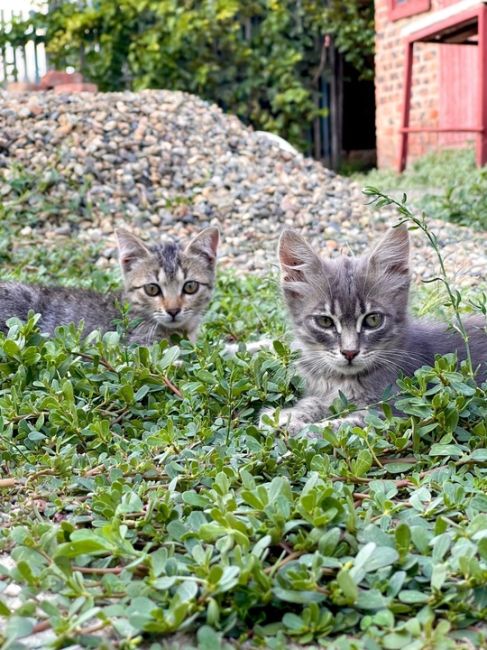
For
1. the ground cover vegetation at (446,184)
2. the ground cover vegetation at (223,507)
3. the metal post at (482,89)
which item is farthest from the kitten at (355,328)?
the metal post at (482,89)

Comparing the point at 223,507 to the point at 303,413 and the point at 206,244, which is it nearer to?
the point at 303,413

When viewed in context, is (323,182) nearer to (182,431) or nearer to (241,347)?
(241,347)

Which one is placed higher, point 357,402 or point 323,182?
point 323,182

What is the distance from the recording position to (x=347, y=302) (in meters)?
3.55

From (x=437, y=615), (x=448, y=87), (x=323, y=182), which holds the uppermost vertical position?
(x=448, y=87)

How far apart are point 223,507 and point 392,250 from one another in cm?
171

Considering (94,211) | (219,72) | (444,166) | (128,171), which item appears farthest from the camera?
(219,72)

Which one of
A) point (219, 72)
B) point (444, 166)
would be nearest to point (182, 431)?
point (444, 166)

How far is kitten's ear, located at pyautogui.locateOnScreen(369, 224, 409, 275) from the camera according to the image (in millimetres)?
3664

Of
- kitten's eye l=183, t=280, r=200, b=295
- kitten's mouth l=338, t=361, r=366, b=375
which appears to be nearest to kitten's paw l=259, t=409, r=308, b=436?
kitten's mouth l=338, t=361, r=366, b=375

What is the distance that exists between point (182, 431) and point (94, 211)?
5.65 metres

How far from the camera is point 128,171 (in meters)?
9.12

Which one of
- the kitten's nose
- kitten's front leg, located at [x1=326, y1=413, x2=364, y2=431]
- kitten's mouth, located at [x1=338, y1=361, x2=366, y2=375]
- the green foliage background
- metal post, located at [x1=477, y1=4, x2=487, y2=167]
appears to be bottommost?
kitten's front leg, located at [x1=326, y1=413, x2=364, y2=431]

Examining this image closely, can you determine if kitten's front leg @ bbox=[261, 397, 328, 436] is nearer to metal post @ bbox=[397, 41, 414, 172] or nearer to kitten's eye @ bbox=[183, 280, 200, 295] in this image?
kitten's eye @ bbox=[183, 280, 200, 295]
